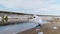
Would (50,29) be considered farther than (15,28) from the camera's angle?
Yes

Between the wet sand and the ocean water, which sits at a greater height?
the ocean water

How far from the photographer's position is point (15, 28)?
1.12 metres

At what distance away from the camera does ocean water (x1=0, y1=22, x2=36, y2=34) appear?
1.02 metres

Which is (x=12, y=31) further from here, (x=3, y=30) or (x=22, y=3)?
(x=22, y=3)

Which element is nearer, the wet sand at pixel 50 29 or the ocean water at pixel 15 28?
the ocean water at pixel 15 28

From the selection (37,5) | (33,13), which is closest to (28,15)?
(33,13)

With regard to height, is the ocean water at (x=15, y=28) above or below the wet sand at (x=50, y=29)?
above

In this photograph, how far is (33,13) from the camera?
1.25 meters

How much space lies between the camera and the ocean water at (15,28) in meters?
1.02

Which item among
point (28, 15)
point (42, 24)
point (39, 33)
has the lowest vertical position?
point (39, 33)

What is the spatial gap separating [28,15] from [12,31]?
0.92 feet

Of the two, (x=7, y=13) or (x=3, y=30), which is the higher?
(x=7, y=13)

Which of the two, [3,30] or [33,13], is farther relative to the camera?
[33,13]

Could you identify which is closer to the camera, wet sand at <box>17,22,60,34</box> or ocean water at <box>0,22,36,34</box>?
ocean water at <box>0,22,36,34</box>
